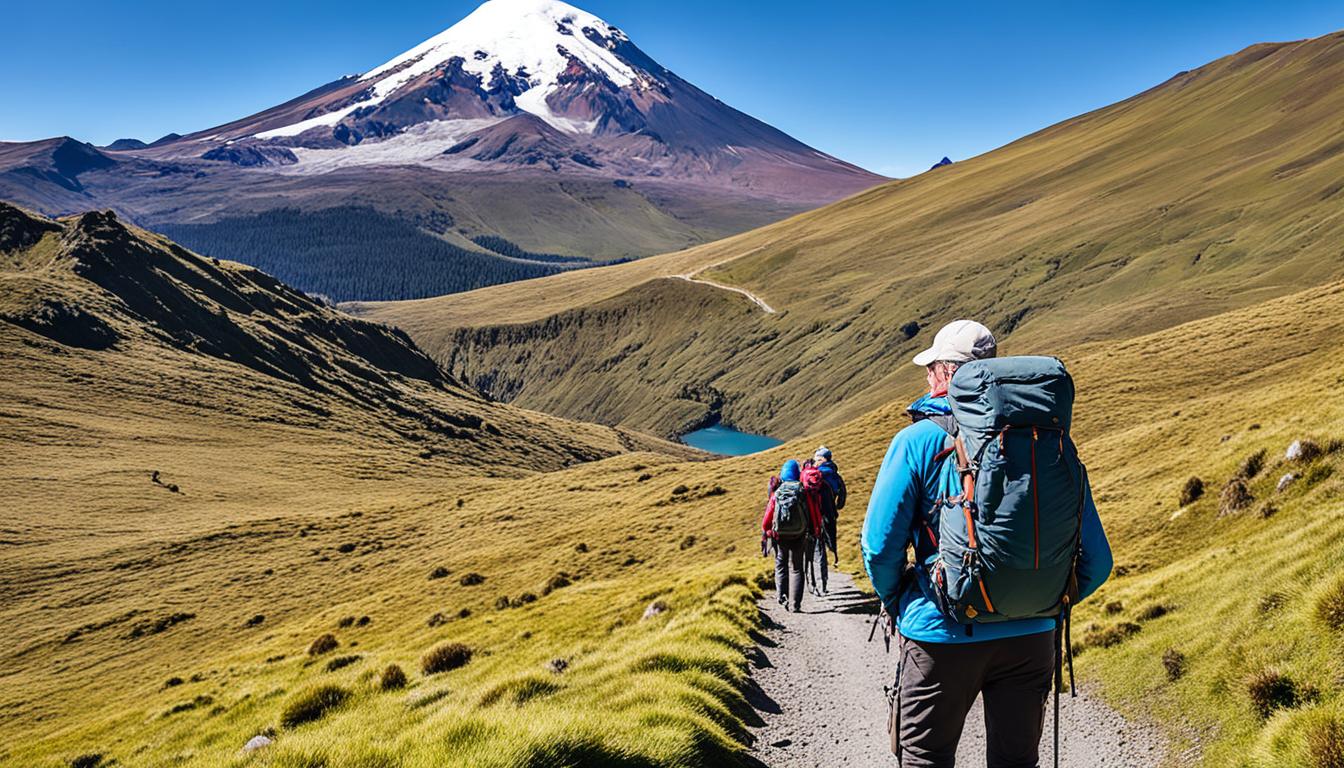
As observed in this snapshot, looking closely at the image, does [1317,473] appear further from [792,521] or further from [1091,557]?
[1091,557]

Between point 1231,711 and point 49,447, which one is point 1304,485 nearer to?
point 1231,711

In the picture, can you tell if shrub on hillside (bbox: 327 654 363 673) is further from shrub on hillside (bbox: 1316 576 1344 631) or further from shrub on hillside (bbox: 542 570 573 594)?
shrub on hillside (bbox: 1316 576 1344 631)

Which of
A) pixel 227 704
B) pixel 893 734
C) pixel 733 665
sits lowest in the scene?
pixel 227 704

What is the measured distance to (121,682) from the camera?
5412 cm

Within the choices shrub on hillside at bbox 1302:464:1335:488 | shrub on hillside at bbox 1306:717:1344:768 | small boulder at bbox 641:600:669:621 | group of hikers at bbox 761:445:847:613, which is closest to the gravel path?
group of hikers at bbox 761:445:847:613

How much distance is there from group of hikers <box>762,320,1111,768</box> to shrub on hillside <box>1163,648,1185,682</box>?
7.56 m

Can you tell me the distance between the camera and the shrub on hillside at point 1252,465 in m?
23.2

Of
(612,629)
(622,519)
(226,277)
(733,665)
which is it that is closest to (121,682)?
(622,519)

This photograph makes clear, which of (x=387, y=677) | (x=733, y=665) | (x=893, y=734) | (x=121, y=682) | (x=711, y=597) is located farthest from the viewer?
(x=121, y=682)

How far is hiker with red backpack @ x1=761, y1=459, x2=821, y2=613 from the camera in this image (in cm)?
1827

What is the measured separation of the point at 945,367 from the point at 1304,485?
1839 centimetres

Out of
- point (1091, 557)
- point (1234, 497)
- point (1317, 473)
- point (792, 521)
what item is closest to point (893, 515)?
point (1091, 557)

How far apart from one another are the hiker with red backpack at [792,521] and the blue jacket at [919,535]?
11.7 meters

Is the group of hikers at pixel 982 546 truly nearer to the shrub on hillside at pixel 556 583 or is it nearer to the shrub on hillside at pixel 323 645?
the shrub on hillside at pixel 556 583
